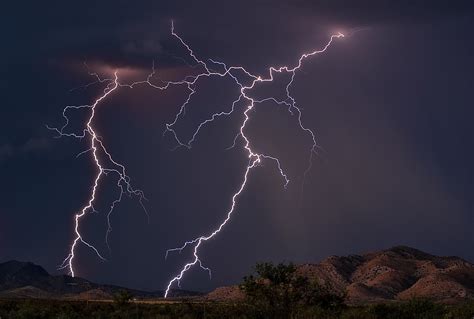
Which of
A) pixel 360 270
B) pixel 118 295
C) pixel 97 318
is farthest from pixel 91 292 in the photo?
pixel 97 318

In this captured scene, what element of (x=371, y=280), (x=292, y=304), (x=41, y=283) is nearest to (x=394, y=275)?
(x=371, y=280)

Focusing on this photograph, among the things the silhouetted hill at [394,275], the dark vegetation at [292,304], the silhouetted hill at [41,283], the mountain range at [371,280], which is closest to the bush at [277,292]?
the dark vegetation at [292,304]

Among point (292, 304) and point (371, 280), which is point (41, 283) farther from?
point (292, 304)

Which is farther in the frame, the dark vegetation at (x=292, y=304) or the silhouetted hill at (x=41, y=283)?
the silhouetted hill at (x=41, y=283)

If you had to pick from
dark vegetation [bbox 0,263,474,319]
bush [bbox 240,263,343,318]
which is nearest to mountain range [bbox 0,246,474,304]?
dark vegetation [bbox 0,263,474,319]

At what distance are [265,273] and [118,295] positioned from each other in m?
18.2

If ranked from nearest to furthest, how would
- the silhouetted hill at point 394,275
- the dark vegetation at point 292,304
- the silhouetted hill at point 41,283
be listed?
the dark vegetation at point 292,304 → the silhouetted hill at point 394,275 → the silhouetted hill at point 41,283

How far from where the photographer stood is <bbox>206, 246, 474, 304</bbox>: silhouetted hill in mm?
95375

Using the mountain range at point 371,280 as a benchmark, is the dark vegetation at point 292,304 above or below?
below

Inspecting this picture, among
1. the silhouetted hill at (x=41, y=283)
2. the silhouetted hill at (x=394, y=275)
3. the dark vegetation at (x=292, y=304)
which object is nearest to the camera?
the dark vegetation at (x=292, y=304)

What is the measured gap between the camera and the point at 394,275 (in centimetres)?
10769

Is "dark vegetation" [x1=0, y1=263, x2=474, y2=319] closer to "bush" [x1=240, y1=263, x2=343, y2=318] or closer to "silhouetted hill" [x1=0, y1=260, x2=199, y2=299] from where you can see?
"bush" [x1=240, y1=263, x2=343, y2=318]

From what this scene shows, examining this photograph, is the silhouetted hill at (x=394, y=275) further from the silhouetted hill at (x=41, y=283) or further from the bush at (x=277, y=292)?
the bush at (x=277, y=292)

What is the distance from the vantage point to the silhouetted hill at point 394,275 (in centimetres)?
9538
